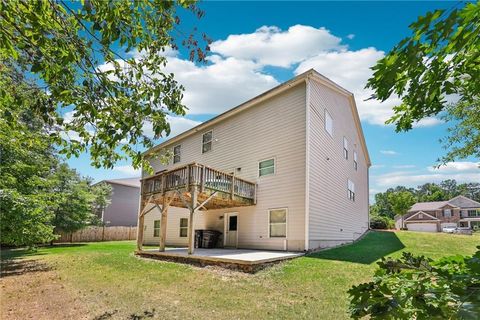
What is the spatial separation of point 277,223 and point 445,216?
52124 millimetres

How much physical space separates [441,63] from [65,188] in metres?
28.3

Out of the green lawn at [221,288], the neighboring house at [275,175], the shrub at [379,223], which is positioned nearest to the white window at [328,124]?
the neighboring house at [275,175]

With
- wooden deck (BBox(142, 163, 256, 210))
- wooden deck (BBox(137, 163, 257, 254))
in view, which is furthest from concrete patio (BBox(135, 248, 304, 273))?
wooden deck (BBox(142, 163, 256, 210))

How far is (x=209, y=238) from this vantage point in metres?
15.4

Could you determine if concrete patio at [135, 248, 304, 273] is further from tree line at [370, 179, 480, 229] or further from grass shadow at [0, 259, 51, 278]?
tree line at [370, 179, 480, 229]

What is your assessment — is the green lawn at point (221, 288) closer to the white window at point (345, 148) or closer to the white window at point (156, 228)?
the white window at point (345, 148)

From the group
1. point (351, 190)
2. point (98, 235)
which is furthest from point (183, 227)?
point (98, 235)

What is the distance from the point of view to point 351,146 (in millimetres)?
19562

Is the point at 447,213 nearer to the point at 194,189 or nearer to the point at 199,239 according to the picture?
the point at 199,239

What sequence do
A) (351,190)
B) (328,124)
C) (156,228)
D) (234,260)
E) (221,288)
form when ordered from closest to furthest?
(221,288) → (234,260) → (328,124) → (351,190) → (156,228)

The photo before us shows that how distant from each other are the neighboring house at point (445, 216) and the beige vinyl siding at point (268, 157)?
4477 cm

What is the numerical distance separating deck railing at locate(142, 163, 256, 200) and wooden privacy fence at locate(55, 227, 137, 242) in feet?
50.7

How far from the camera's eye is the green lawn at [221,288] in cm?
580

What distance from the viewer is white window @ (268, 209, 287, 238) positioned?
12884 mm
